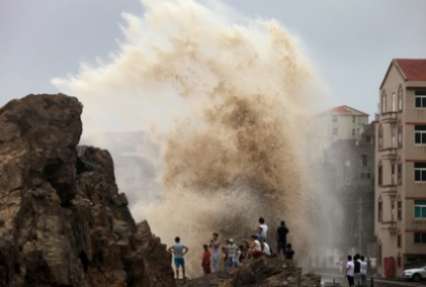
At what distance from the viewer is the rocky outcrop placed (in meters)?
23.3

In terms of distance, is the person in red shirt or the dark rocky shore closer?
the dark rocky shore

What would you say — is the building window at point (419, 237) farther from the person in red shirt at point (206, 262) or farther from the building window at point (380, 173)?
the person in red shirt at point (206, 262)

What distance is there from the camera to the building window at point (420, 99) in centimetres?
7509

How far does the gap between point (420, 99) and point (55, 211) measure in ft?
176

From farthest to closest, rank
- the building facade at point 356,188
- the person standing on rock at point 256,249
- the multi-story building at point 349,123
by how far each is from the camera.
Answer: the multi-story building at point 349,123 → the building facade at point 356,188 → the person standing on rock at point 256,249

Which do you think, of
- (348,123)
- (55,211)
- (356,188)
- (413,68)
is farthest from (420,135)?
(348,123)

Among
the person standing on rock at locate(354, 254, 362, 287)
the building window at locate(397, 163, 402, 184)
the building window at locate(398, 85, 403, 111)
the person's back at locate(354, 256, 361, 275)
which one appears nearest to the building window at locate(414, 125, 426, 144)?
the building window at locate(398, 85, 403, 111)

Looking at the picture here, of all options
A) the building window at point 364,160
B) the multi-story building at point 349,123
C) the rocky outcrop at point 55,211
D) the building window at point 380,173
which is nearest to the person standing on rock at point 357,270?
the rocky outcrop at point 55,211

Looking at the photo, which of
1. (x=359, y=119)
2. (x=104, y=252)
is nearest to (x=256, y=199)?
(x=104, y=252)

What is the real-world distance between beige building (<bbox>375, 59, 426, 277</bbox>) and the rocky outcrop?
151 feet

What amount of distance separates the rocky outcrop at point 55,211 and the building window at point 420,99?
47249 mm

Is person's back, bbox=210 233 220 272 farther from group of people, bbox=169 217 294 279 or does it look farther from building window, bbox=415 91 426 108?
building window, bbox=415 91 426 108

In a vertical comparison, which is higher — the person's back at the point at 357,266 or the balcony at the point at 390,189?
the balcony at the point at 390,189

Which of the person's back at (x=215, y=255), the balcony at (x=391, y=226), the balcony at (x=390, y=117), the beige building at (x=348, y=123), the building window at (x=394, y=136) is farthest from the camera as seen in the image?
the beige building at (x=348, y=123)
